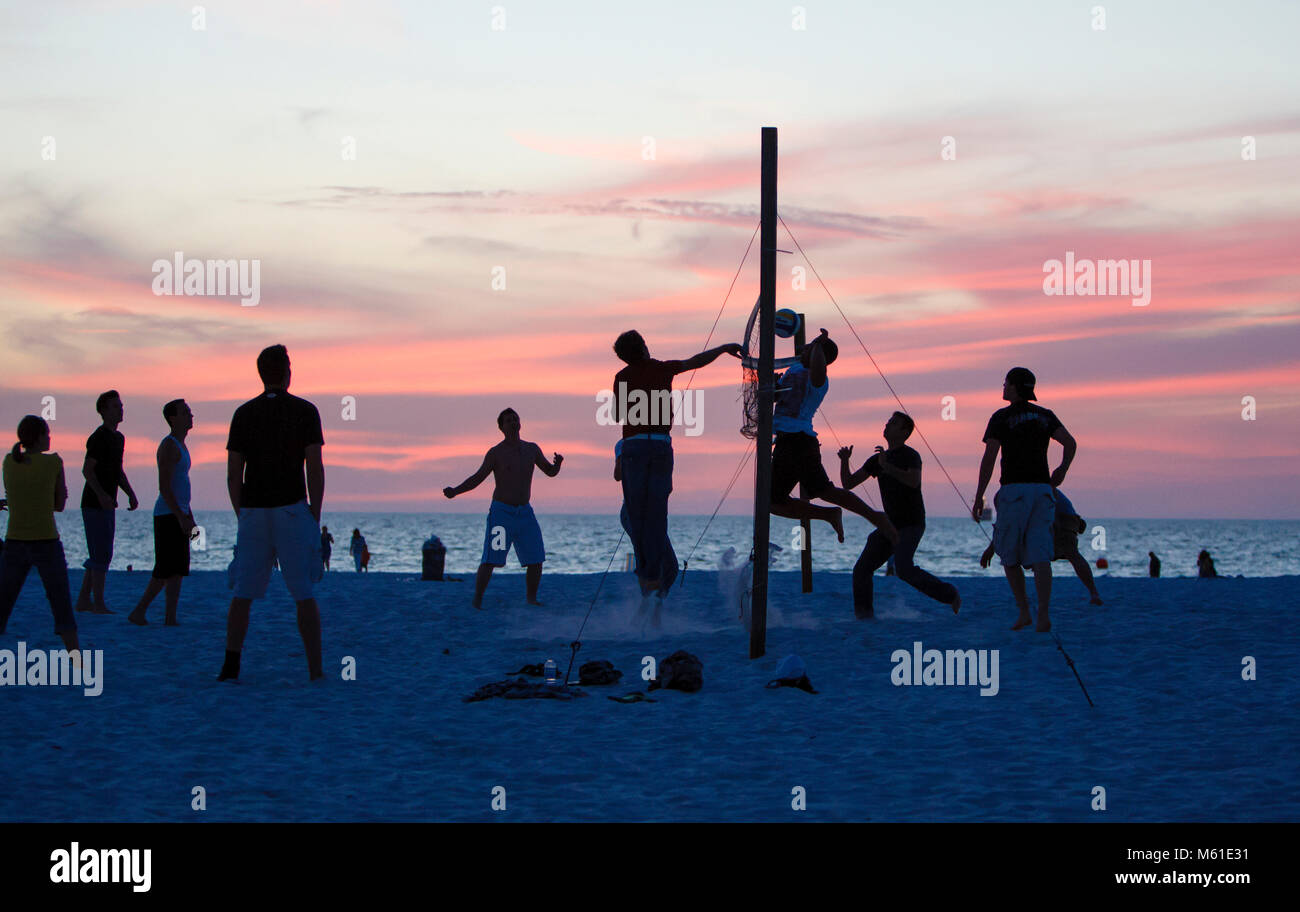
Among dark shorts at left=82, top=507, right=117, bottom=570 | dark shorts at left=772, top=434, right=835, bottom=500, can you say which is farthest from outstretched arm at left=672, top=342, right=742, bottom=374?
dark shorts at left=82, top=507, right=117, bottom=570

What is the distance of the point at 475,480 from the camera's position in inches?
561

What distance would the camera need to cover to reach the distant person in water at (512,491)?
46.9ft

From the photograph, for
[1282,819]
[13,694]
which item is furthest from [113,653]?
[1282,819]

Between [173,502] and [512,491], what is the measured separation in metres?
3.82

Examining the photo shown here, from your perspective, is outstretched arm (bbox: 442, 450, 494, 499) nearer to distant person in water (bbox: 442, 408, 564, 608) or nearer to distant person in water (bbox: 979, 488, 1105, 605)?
distant person in water (bbox: 442, 408, 564, 608)

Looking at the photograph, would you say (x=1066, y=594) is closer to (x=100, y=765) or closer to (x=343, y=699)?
(x=343, y=699)

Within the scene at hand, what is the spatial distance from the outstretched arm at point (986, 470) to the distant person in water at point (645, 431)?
233 cm

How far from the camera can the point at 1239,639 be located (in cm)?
1140

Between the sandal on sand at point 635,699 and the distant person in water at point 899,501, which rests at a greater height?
the distant person in water at point 899,501

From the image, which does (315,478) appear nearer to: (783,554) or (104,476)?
(104,476)

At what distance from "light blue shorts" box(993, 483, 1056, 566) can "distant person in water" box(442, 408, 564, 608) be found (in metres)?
5.24

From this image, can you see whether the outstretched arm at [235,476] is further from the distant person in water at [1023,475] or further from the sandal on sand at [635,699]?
the distant person in water at [1023,475]

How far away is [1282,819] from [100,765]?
20.0 feet

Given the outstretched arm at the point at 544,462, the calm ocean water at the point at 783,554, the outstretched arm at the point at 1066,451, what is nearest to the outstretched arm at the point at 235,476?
the outstretched arm at the point at 544,462
